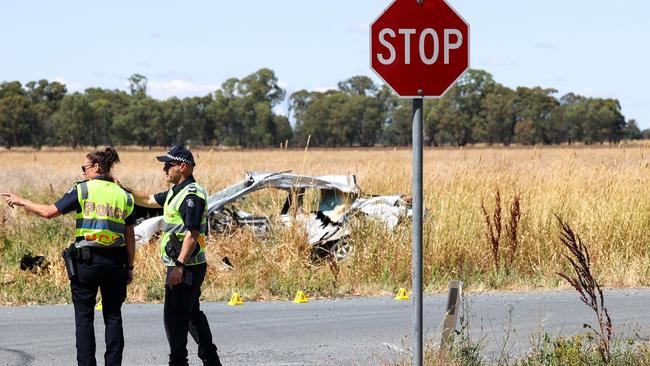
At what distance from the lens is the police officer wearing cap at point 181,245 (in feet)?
21.7

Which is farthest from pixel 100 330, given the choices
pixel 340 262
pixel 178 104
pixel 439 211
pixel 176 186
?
pixel 178 104

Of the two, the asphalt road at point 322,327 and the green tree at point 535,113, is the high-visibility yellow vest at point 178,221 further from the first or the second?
the green tree at point 535,113

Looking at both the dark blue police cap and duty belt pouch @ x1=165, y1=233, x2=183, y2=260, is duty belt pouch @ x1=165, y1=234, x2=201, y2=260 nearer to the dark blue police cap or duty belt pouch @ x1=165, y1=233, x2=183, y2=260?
duty belt pouch @ x1=165, y1=233, x2=183, y2=260

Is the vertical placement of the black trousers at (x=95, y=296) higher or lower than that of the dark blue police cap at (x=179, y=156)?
lower

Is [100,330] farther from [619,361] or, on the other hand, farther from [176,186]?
[619,361]

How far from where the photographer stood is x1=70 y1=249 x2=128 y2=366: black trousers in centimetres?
685

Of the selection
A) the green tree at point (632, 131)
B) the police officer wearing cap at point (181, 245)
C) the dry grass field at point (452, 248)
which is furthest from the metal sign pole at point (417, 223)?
the green tree at point (632, 131)

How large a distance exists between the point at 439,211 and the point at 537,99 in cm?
15952

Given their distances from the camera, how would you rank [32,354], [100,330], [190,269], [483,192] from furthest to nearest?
1. [483,192]
2. [100,330]
3. [32,354]
4. [190,269]

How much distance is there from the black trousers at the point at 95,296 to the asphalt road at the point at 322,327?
3.25ft

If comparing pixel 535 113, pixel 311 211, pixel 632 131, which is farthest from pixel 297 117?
pixel 311 211

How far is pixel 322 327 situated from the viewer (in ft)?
31.0

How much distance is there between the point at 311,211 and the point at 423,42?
8.37 metres

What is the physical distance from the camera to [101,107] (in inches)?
6161
